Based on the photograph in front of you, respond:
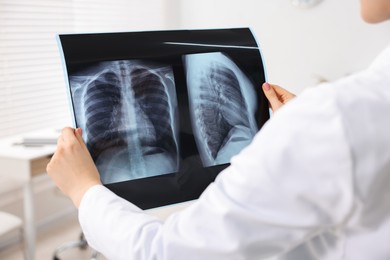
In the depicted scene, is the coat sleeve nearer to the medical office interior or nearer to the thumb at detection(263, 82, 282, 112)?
the thumb at detection(263, 82, 282, 112)

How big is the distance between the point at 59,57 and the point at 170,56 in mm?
1890

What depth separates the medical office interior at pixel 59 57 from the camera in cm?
239

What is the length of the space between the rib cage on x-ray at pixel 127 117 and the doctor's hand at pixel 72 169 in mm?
81

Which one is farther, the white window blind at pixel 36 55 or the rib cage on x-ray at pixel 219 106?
the white window blind at pixel 36 55

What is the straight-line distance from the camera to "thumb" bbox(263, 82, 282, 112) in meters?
1.11

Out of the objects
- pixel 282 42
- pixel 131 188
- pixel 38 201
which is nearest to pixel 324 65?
pixel 282 42

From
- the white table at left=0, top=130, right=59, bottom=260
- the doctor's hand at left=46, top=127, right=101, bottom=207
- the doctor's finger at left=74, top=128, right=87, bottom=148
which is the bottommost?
the white table at left=0, top=130, right=59, bottom=260

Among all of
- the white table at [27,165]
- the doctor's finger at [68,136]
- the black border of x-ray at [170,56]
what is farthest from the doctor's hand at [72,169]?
the white table at [27,165]

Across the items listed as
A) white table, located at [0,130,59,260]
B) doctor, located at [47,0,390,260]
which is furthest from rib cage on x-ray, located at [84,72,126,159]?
white table, located at [0,130,59,260]

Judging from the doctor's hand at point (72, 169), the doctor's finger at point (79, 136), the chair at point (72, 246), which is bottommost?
the chair at point (72, 246)

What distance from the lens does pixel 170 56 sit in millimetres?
1057

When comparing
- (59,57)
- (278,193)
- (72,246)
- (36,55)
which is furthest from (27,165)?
(278,193)

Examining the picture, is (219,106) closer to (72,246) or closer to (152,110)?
(152,110)

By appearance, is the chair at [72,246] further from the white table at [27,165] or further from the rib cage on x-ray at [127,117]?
the rib cage on x-ray at [127,117]
